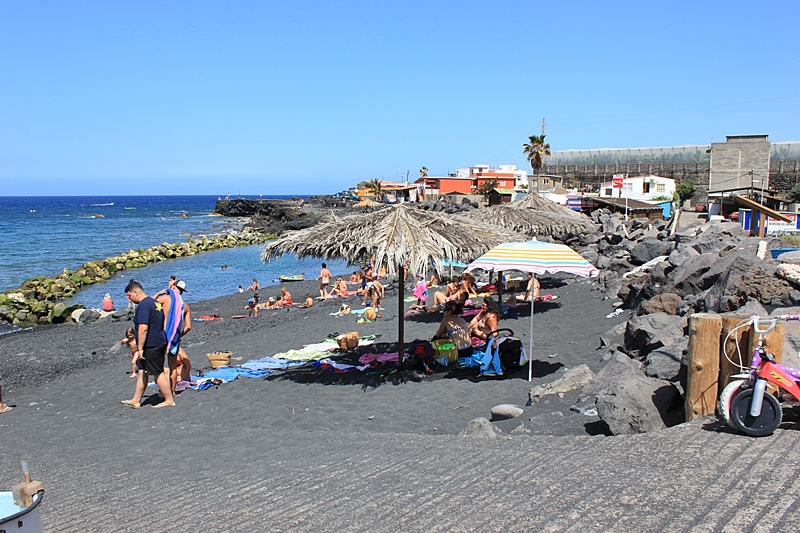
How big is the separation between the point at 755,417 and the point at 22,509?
4405mm

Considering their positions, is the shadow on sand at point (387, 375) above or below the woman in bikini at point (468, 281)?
below

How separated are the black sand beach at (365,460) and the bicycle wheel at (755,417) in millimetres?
81

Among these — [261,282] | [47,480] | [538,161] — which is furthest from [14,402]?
[538,161]

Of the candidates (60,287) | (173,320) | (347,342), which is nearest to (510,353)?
(347,342)

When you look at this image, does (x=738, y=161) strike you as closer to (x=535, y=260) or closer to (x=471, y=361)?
(x=535, y=260)

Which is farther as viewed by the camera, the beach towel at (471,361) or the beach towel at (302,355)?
the beach towel at (302,355)

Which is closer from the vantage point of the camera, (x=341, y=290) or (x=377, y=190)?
(x=341, y=290)

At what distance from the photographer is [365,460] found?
486 centimetres

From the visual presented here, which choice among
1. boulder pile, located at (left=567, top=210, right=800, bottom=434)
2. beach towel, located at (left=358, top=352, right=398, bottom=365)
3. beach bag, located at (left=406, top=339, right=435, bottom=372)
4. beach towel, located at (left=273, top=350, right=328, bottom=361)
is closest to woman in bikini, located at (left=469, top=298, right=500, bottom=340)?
beach bag, located at (left=406, top=339, right=435, bottom=372)

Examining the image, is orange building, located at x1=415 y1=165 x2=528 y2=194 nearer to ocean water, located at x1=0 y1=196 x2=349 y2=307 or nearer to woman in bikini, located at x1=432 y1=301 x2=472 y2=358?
ocean water, located at x1=0 y1=196 x2=349 y2=307

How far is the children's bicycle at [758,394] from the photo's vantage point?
4.21 m

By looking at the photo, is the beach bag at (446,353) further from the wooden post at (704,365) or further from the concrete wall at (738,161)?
the concrete wall at (738,161)

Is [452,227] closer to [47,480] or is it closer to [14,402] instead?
[47,480]

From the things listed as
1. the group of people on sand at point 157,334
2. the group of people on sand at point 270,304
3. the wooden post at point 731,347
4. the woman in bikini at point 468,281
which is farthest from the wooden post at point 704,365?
the group of people on sand at point 270,304
